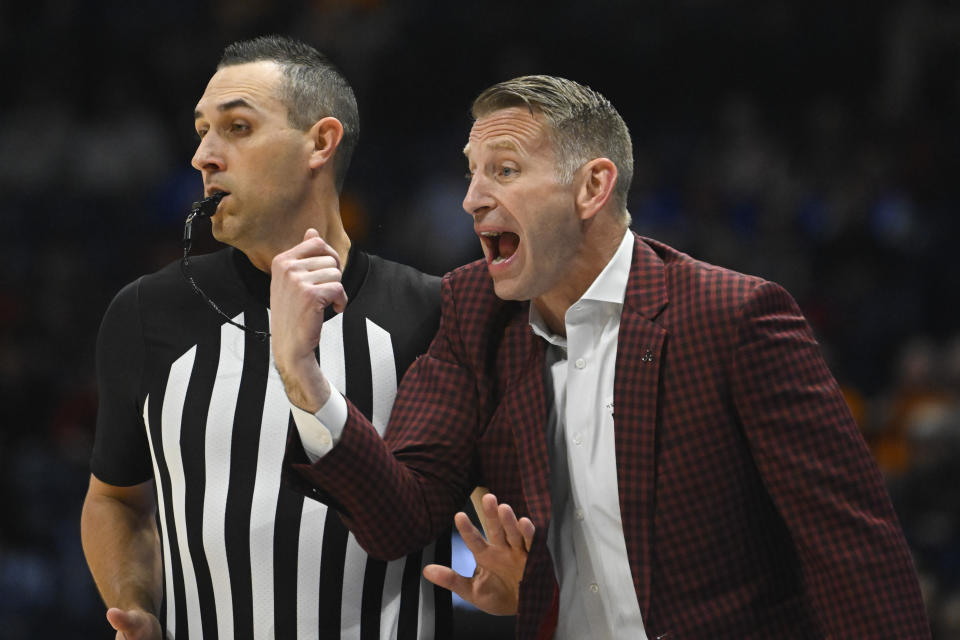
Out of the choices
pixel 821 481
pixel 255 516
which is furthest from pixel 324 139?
pixel 821 481

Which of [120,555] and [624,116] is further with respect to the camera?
[624,116]

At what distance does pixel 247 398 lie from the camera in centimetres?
245

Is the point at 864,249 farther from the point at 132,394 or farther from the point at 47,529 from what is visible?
the point at 132,394

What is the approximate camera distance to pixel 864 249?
22.5 feet

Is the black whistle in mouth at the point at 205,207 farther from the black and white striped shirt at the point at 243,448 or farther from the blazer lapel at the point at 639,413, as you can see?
the blazer lapel at the point at 639,413

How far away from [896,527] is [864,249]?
16.5ft

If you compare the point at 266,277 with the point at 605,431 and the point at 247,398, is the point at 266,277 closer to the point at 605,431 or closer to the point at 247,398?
the point at 247,398

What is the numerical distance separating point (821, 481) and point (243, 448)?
1088 mm

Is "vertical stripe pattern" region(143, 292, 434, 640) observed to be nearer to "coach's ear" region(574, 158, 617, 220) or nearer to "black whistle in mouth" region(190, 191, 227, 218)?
"black whistle in mouth" region(190, 191, 227, 218)

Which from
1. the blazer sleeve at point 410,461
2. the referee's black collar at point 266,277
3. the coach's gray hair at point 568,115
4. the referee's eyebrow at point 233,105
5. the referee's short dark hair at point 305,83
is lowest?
the blazer sleeve at point 410,461

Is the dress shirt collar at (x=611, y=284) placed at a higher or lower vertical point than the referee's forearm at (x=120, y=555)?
higher

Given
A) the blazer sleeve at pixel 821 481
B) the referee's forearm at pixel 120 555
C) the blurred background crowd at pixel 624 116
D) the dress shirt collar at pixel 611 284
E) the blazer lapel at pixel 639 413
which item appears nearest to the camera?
the blazer sleeve at pixel 821 481

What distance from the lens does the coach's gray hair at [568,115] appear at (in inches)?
91.4

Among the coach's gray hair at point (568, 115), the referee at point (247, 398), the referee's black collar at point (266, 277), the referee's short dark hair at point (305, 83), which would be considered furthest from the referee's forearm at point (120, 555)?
the coach's gray hair at point (568, 115)
